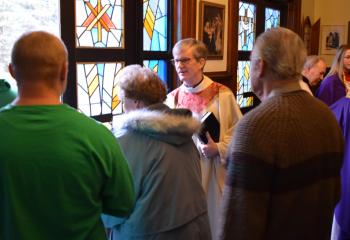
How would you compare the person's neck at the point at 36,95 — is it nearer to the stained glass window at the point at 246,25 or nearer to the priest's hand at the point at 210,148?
the priest's hand at the point at 210,148

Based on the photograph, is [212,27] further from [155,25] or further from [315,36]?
[315,36]

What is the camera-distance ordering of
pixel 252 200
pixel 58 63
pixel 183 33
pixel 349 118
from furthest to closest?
pixel 183 33, pixel 349 118, pixel 252 200, pixel 58 63

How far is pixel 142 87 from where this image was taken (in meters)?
1.74

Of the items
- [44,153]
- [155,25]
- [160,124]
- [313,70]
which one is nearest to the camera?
[44,153]

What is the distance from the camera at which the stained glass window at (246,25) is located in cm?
471

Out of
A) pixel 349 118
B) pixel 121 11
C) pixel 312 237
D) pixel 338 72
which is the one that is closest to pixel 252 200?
pixel 312 237

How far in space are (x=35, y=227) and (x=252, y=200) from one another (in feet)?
2.09

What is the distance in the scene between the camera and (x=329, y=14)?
6.98 meters

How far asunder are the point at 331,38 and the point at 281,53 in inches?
242

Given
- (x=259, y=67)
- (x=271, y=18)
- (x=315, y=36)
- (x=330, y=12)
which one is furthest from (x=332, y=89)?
(x=330, y=12)

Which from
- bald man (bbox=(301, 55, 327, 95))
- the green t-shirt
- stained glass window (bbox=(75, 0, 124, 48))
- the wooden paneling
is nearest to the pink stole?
stained glass window (bbox=(75, 0, 124, 48))

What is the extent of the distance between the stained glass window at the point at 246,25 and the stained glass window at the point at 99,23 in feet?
6.68

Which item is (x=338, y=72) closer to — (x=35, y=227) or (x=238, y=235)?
(x=238, y=235)

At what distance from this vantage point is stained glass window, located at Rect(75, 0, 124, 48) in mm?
2646
